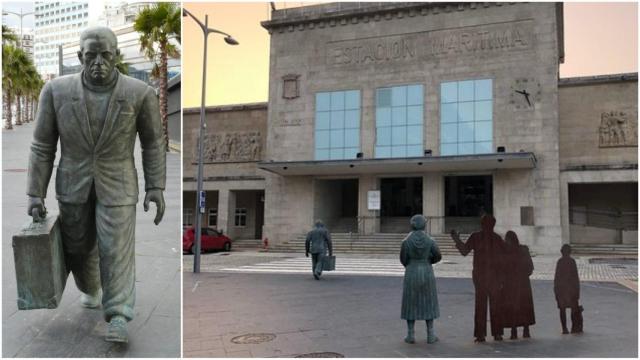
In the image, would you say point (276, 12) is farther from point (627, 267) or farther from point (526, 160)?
point (627, 267)

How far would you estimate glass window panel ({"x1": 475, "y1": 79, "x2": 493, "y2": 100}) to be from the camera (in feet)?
96.8

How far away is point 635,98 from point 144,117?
2950 centimetres

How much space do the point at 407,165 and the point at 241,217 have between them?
1324 cm

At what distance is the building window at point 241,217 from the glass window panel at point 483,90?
16.5m

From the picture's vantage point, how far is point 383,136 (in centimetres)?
Answer: 3145

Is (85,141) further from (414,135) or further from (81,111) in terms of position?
(414,135)

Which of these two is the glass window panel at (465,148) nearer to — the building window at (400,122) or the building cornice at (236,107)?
the building window at (400,122)

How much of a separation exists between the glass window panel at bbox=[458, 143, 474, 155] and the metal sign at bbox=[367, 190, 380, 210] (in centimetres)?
485

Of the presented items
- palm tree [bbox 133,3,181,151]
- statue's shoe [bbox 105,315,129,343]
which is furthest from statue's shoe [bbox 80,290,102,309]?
palm tree [bbox 133,3,181,151]

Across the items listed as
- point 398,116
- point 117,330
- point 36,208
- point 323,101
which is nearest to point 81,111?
→ point 36,208

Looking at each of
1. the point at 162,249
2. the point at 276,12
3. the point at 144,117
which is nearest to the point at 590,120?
the point at 276,12

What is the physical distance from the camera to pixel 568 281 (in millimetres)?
7449

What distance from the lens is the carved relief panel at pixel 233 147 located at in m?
35.3

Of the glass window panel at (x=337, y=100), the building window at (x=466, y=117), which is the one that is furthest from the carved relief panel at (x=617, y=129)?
the glass window panel at (x=337, y=100)
